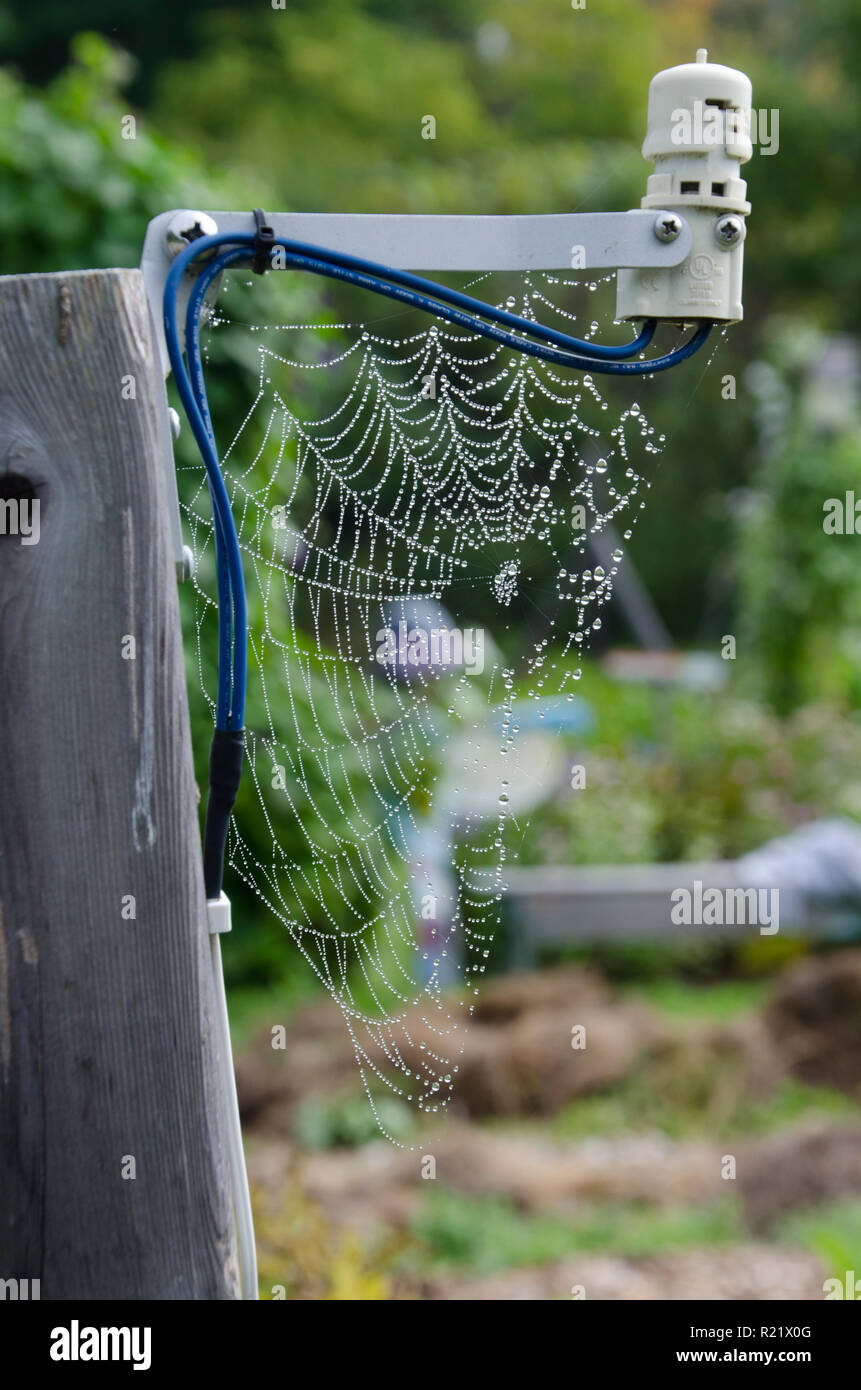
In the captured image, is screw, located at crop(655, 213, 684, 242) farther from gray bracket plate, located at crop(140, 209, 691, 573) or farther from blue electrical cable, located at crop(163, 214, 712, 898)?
blue electrical cable, located at crop(163, 214, 712, 898)

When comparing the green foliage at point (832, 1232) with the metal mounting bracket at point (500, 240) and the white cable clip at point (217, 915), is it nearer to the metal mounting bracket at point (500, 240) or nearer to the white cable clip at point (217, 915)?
the white cable clip at point (217, 915)

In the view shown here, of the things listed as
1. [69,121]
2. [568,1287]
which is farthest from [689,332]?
[568,1287]

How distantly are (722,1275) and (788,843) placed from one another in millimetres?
2707

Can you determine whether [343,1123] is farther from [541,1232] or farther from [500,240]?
[500,240]

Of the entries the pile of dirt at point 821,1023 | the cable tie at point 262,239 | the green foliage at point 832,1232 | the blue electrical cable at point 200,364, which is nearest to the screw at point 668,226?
the blue electrical cable at point 200,364

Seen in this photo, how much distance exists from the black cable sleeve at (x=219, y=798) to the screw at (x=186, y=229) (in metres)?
0.48

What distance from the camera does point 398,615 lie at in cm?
250

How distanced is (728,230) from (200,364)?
0.56 metres

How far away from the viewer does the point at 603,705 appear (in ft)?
25.7

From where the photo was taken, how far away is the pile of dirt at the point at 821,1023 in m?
4.54

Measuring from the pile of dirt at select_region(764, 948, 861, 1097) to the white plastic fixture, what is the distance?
3679mm

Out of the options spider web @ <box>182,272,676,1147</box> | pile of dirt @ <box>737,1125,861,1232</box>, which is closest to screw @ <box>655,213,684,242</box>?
spider web @ <box>182,272,676,1147</box>

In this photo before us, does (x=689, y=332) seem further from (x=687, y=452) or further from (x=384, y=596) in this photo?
(x=687, y=452)

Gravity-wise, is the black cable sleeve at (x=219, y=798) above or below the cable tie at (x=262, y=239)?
below
